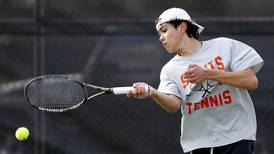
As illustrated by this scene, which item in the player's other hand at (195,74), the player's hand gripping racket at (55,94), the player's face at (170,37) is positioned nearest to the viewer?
the player's other hand at (195,74)

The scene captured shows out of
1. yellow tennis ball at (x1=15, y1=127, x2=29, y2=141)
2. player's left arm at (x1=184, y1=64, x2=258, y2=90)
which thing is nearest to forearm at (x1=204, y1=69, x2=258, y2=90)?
player's left arm at (x1=184, y1=64, x2=258, y2=90)

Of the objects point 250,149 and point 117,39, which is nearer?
point 250,149

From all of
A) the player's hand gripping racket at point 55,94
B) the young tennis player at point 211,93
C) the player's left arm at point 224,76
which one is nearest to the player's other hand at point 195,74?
the player's left arm at point 224,76

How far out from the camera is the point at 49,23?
5621mm

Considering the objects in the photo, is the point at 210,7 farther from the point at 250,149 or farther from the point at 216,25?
the point at 250,149

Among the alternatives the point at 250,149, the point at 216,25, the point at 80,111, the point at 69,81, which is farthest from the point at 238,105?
the point at 80,111

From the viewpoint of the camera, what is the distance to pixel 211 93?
393cm

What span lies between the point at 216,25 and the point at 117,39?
800 millimetres

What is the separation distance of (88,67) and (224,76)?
2002 millimetres

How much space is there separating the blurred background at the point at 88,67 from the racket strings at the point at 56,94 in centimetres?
86

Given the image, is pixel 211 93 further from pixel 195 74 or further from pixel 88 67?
pixel 88 67

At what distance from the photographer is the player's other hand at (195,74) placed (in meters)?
3.70

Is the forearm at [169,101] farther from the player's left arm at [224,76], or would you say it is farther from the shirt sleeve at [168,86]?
the player's left arm at [224,76]

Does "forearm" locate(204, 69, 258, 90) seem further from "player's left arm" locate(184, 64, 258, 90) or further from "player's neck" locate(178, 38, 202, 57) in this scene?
"player's neck" locate(178, 38, 202, 57)
